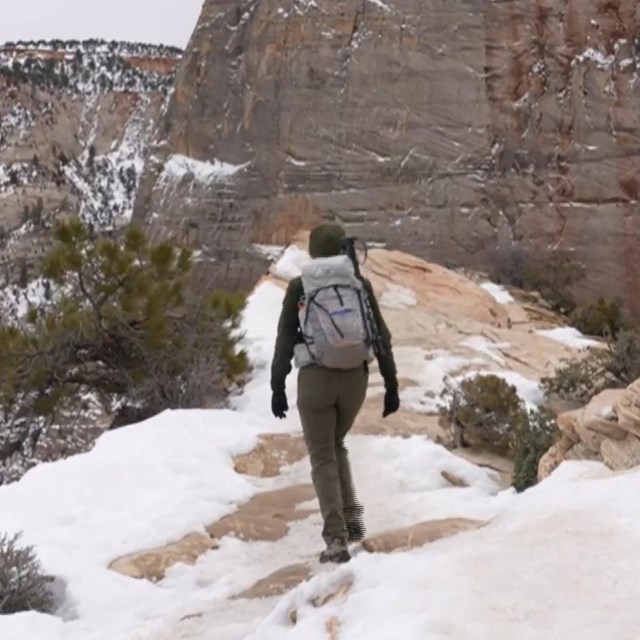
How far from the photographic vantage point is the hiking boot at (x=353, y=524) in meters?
4.36

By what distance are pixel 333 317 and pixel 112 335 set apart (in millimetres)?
7630

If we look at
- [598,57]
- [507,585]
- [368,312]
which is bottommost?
[507,585]

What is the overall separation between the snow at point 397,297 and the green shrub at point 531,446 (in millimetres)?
9000

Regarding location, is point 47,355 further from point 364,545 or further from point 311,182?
point 311,182

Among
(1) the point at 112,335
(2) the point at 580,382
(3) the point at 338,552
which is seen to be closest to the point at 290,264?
(1) the point at 112,335

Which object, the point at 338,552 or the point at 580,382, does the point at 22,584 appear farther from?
the point at 580,382

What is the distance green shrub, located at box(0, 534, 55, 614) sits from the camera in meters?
3.91

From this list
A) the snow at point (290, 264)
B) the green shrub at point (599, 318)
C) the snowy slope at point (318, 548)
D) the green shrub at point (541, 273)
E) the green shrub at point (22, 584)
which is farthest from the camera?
the green shrub at point (541, 273)

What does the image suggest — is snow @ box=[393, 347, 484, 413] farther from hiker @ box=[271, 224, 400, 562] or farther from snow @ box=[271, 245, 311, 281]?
hiker @ box=[271, 224, 400, 562]

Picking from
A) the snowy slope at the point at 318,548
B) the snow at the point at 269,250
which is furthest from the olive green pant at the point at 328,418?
the snow at the point at 269,250

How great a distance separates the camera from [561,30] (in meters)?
29.6

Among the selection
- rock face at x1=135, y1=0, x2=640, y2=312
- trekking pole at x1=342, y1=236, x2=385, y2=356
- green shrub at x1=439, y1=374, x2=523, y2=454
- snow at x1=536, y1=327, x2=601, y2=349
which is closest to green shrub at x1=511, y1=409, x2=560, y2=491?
green shrub at x1=439, y1=374, x2=523, y2=454

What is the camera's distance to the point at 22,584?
3.96 metres

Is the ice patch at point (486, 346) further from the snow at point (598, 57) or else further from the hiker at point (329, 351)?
the snow at point (598, 57)
